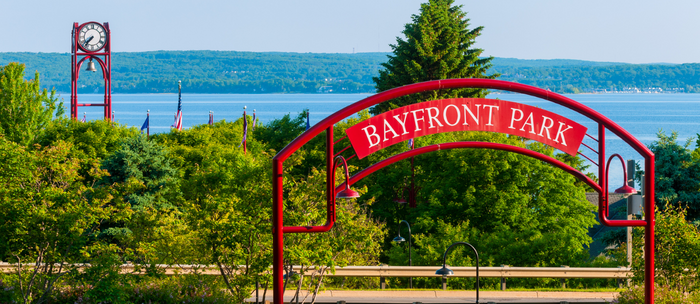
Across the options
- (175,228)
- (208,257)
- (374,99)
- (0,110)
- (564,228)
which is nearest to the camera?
(374,99)

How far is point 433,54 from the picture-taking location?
190 ft

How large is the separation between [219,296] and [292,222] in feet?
10.1

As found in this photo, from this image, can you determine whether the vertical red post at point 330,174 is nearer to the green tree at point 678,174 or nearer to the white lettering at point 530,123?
the white lettering at point 530,123

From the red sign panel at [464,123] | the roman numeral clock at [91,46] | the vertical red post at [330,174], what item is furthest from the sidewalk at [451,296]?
the roman numeral clock at [91,46]

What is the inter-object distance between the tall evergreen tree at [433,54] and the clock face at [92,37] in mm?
20327

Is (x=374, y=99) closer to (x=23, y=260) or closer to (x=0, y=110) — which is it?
(x=23, y=260)

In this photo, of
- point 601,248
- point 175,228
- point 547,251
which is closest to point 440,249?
point 547,251

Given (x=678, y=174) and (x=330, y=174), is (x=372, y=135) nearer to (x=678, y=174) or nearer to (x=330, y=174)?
(x=330, y=174)

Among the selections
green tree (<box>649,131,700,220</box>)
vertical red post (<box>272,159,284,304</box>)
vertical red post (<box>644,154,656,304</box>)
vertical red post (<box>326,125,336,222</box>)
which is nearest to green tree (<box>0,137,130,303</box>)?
vertical red post (<box>272,159,284,304</box>)

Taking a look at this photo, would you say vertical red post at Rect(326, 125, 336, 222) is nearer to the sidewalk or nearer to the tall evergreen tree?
the sidewalk

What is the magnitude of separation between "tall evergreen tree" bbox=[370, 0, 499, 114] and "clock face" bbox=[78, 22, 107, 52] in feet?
66.7

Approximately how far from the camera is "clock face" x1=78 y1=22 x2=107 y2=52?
52.1 meters

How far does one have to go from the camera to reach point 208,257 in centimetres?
1856

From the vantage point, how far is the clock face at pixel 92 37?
171 ft
